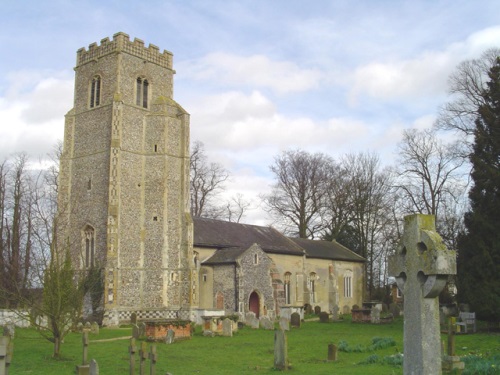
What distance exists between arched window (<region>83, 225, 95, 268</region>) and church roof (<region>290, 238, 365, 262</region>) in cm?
1559

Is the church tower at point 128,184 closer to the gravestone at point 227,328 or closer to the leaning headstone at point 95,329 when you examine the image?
the leaning headstone at point 95,329

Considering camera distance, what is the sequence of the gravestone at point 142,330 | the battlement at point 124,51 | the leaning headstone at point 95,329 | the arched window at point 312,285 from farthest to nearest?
the arched window at point 312,285, the battlement at point 124,51, the leaning headstone at point 95,329, the gravestone at point 142,330

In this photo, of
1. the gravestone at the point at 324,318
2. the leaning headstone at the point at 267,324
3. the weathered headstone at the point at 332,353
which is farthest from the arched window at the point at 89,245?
the weathered headstone at the point at 332,353

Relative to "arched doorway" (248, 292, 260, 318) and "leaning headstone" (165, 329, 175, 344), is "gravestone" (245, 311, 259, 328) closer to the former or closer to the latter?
"arched doorway" (248, 292, 260, 318)

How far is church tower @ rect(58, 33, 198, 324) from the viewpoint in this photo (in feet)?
94.2

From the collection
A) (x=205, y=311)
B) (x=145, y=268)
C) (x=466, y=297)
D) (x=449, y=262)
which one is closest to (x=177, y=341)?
(x=205, y=311)

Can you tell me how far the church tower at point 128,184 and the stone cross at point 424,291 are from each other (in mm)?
23108

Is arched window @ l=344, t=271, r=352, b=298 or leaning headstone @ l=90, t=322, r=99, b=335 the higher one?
arched window @ l=344, t=271, r=352, b=298

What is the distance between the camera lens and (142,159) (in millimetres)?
30375

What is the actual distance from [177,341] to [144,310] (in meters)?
8.84

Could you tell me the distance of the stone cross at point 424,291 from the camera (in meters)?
6.34

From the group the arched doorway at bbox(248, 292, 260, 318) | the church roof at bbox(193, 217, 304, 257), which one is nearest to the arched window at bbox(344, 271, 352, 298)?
the church roof at bbox(193, 217, 304, 257)

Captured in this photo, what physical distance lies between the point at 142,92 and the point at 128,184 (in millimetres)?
5663

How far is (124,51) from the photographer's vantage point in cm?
3077
